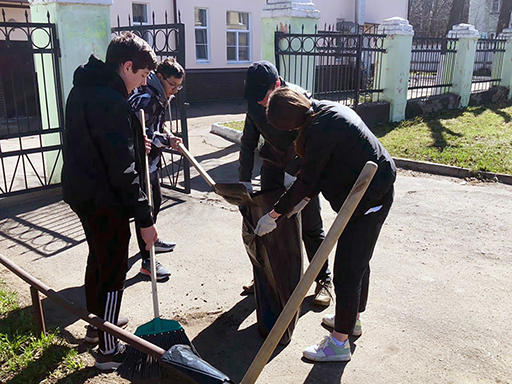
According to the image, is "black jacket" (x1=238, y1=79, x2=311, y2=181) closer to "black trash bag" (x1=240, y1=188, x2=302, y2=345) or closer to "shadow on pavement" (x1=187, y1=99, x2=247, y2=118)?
"black trash bag" (x1=240, y1=188, x2=302, y2=345)

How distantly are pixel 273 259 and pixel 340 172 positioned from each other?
75 centimetres

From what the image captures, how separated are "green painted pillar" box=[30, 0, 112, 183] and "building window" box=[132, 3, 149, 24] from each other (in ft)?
27.5

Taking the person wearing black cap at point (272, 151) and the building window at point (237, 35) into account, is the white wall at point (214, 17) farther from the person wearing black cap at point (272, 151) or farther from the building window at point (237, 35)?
the person wearing black cap at point (272, 151)

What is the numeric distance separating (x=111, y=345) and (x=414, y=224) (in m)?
3.40

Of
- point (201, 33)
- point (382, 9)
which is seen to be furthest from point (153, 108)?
point (382, 9)

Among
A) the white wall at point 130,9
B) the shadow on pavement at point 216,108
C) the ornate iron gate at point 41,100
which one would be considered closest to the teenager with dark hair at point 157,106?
the ornate iron gate at point 41,100

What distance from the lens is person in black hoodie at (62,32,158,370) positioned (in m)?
2.29

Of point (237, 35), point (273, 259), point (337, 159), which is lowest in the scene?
point (273, 259)

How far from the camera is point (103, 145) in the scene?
2.30 m

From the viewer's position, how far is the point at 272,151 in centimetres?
332

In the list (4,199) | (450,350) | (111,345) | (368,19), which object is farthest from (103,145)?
(368,19)

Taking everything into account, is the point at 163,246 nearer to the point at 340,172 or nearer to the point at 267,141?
the point at 267,141

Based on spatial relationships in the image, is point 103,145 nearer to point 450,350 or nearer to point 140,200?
point 140,200

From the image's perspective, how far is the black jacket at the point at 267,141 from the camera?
318 cm
